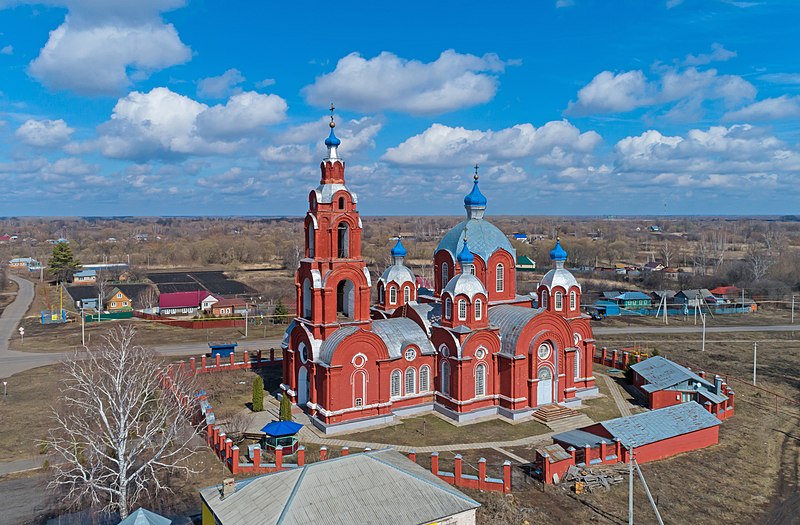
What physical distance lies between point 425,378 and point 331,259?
6.61m

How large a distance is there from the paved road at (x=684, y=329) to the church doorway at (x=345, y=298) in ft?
83.3

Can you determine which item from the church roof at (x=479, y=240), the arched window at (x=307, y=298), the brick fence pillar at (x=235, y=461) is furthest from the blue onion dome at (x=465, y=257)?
the brick fence pillar at (x=235, y=461)

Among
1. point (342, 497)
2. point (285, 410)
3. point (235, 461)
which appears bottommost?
point (235, 461)

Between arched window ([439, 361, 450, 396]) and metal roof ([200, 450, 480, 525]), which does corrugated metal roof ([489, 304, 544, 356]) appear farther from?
metal roof ([200, 450, 480, 525])

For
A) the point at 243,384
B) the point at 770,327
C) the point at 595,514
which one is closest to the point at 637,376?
the point at 595,514

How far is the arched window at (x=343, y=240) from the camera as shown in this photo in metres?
24.6

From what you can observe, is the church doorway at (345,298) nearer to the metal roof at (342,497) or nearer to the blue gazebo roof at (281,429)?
the blue gazebo roof at (281,429)

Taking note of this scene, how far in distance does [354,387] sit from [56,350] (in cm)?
2579

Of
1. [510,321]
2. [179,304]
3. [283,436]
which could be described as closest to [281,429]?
[283,436]

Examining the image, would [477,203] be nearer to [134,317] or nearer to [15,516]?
[15,516]

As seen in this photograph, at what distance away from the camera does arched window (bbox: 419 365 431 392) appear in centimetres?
2500

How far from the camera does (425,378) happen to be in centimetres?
2512

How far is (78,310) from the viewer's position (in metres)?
53.9

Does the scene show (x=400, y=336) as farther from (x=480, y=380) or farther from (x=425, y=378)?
(x=480, y=380)
